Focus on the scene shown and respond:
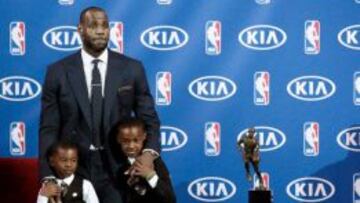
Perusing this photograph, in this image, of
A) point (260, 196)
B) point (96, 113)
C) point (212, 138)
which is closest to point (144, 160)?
point (96, 113)

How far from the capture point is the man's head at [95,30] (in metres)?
3.29

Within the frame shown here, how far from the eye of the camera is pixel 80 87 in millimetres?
3285

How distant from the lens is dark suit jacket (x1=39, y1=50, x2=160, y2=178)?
10.8 feet

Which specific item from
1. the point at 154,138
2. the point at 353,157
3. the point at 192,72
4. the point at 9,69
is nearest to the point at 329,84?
the point at 353,157

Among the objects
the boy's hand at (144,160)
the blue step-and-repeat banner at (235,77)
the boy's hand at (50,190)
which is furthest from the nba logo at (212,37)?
the boy's hand at (50,190)

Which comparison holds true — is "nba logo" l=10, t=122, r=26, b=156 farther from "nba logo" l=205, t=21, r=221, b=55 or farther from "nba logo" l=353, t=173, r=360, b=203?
"nba logo" l=353, t=173, r=360, b=203

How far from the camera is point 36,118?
4363mm

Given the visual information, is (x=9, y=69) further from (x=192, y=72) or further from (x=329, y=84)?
(x=329, y=84)

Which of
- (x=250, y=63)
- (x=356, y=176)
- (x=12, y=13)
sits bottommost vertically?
(x=356, y=176)

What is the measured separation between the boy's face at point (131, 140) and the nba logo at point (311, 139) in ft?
4.12

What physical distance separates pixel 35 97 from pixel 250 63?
114cm

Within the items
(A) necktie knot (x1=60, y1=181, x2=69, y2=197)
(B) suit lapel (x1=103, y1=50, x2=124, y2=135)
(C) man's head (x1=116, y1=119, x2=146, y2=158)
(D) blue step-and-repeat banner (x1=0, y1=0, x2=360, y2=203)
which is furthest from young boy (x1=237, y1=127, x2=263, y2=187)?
(A) necktie knot (x1=60, y1=181, x2=69, y2=197)

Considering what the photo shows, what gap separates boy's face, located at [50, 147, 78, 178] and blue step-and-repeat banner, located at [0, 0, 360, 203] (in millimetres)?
1060

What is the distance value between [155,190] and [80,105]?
0.45 m
